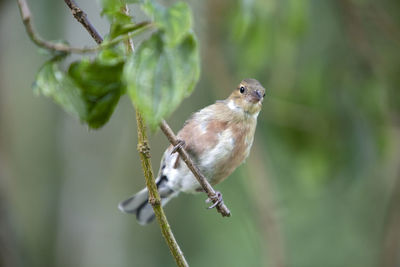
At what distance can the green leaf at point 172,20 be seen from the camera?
1.32 meters

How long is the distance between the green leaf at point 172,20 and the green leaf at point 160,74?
32mm

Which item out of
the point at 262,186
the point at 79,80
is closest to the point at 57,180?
the point at 262,186

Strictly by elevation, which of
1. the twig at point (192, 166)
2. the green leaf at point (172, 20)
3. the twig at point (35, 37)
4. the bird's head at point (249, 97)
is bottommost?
the bird's head at point (249, 97)

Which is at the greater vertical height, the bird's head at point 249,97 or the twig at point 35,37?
the twig at point 35,37

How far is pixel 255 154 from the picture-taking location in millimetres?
4625

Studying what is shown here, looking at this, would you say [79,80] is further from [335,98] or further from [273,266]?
[335,98]

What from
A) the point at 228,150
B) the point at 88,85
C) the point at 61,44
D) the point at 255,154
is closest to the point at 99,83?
the point at 88,85

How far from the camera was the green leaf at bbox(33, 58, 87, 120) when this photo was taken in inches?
58.5

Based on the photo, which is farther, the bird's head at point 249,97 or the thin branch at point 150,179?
the bird's head at point 249,97

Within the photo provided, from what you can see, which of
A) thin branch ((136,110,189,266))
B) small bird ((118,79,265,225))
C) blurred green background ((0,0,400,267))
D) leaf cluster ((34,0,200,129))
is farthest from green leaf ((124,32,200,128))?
small bird ((118,79,265,225))

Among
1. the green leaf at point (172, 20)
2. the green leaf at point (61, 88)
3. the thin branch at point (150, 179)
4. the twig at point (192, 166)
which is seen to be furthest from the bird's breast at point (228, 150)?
the green leaf at point (172, 20)

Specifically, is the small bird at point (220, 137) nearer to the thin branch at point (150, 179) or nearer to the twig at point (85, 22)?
the thin branch at point (150, 179)

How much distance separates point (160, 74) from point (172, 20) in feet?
0.46

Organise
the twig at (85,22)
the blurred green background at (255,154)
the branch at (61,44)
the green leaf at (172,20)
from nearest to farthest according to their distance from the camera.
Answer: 1. the green leaf at (172,20)
2. the branch at (61,44)
3. the twig at (85,22)
4. the blurred green background at (255,154)
